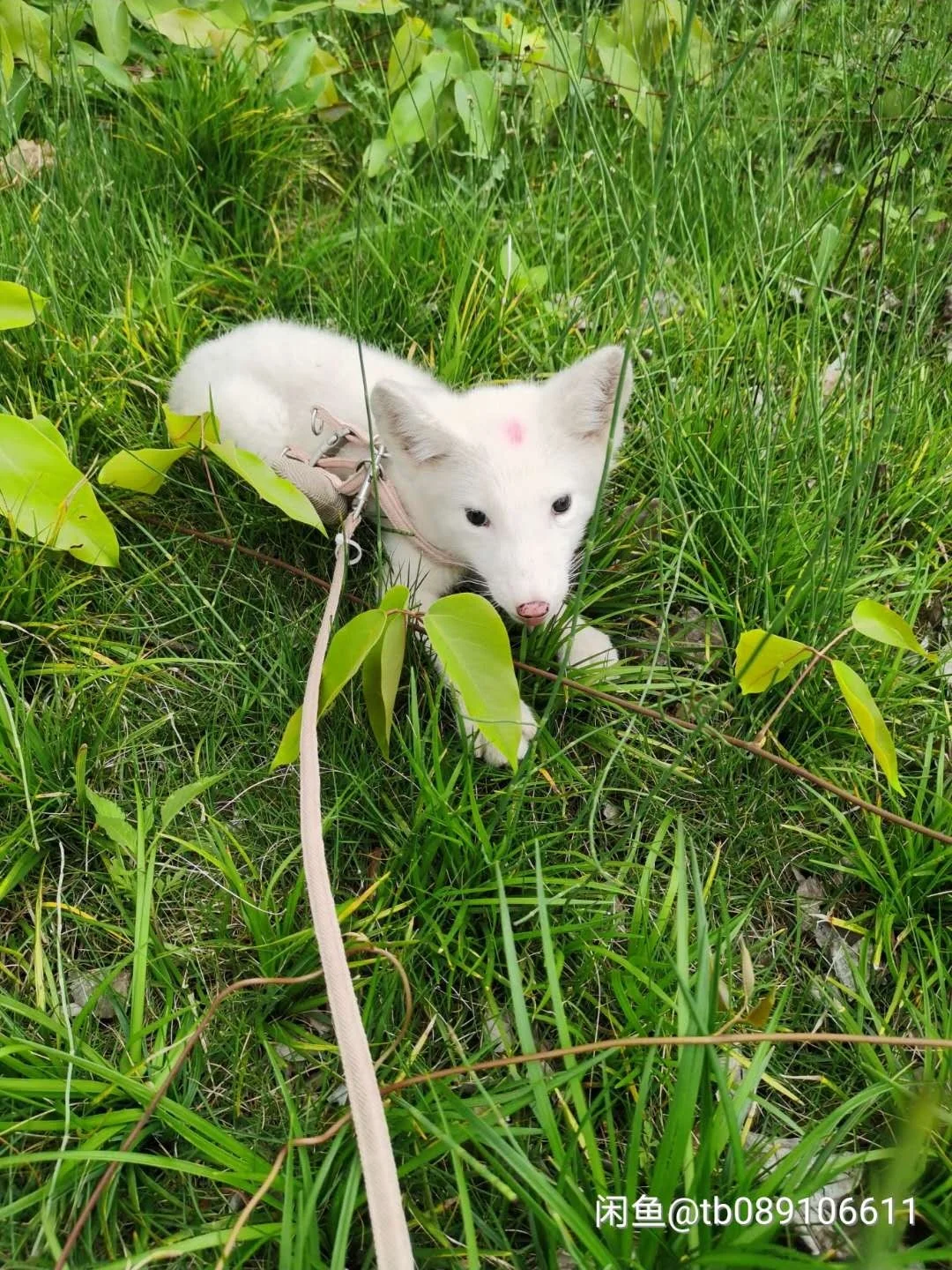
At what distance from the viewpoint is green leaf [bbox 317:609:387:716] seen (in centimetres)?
145

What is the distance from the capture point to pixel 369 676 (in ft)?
5.37

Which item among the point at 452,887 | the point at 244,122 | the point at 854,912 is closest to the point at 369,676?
the point at 452,887

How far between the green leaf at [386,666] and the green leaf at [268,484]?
0.84 ft

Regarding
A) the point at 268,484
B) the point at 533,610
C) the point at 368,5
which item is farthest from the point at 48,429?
the point at 368,5

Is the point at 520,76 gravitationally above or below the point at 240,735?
above

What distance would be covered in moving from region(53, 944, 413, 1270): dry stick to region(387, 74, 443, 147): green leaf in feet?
7.37

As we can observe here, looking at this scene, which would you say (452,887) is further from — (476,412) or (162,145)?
(162,145)

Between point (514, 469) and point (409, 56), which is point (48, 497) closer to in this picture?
point (514, 469)

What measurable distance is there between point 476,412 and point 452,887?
96 cm

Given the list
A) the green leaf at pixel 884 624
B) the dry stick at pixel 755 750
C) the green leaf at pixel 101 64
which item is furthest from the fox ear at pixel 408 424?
the green leaf at pixel 101 64

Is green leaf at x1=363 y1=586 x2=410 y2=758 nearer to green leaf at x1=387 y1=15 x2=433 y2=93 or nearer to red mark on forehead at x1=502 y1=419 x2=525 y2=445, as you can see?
red mark on forehead at x1=502 y1=419 x2=525 y2=445

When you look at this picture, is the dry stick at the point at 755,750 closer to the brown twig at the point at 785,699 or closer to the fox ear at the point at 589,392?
the brown twig at the point at 785,699

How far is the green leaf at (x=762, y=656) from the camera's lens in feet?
5.24

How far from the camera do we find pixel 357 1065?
1211mm
